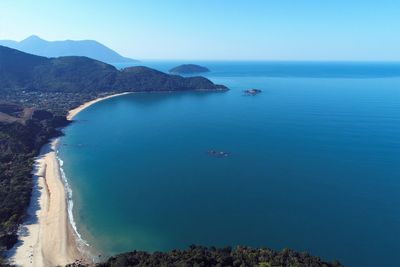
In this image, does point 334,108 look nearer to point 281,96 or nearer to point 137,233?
point 281,96

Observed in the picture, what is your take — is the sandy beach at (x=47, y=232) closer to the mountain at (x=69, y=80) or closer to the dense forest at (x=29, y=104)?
the dense forest at (x=29, y=104)

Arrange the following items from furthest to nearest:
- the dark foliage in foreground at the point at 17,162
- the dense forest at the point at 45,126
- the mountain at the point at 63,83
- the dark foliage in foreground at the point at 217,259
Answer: the mountain at the point at 63,83, the dark foliage in foreground at the point at 17,162, the dense forest at the point at 45,126, the dark foliage in foreground at the point at 217,259

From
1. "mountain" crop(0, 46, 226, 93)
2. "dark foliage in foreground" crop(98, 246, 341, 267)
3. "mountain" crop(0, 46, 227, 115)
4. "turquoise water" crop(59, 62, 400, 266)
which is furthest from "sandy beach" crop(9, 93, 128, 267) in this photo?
"mountain" crop(0, 46, 226, 93)

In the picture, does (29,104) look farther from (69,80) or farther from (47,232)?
(47,232)

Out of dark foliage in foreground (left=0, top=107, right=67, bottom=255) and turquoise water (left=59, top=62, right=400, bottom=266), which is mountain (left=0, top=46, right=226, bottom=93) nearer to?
turquoise water (left=59, top=62, right=400, bottom=266)

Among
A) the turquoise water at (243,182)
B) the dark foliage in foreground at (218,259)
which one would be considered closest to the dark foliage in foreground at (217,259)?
the dark foliage in foreground at (218,259)

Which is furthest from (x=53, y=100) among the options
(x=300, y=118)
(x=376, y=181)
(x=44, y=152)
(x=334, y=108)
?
(x=376, y=181)
